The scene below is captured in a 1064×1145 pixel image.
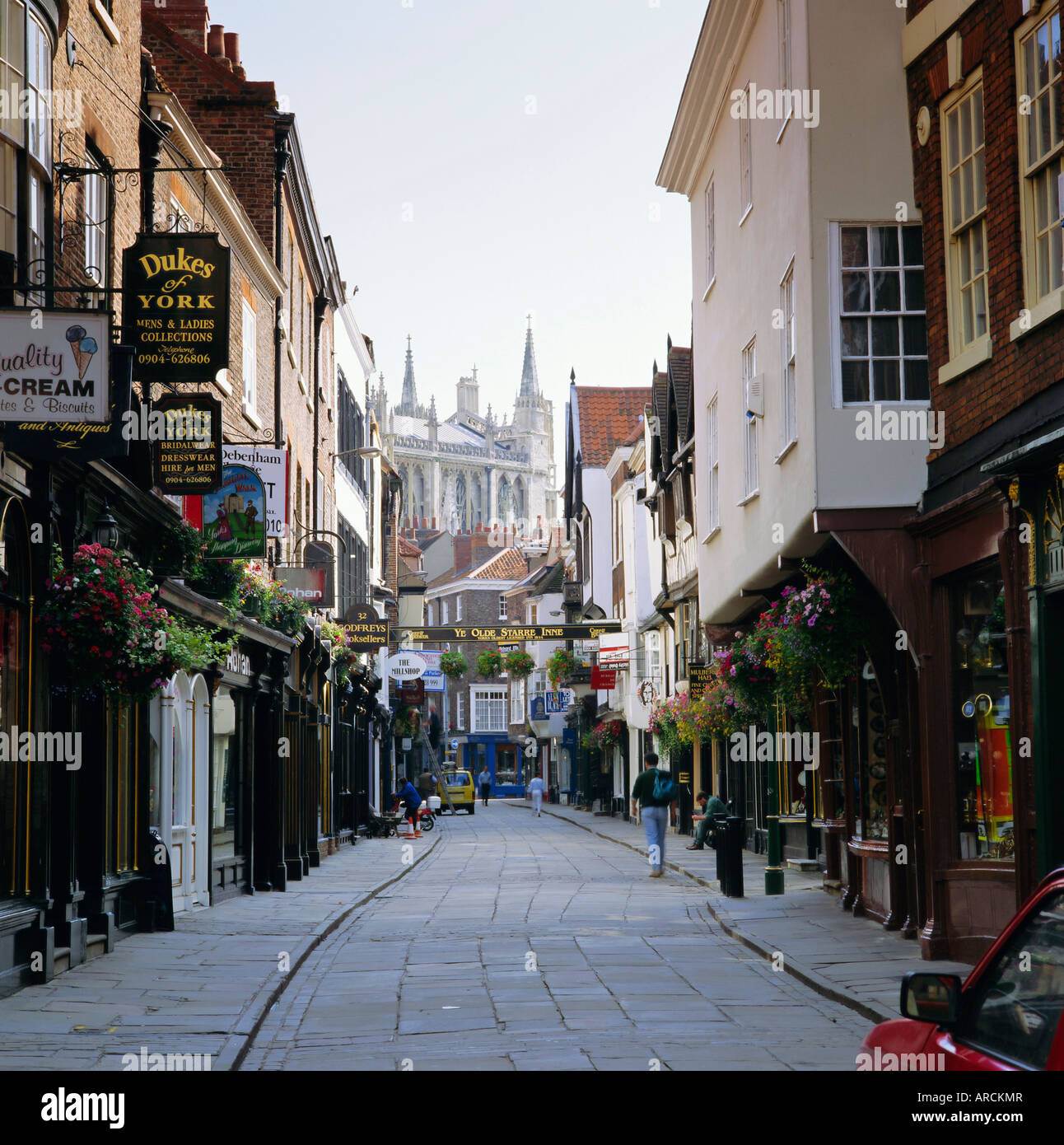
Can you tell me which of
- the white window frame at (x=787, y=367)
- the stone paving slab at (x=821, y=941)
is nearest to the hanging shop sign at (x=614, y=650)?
the stone paving slab at (x=821, y=941)

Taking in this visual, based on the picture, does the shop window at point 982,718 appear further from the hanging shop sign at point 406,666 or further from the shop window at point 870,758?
the hanging shop sign at point 406,666

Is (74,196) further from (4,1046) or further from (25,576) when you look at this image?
(4,1046)

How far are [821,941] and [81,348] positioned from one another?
8301 mm

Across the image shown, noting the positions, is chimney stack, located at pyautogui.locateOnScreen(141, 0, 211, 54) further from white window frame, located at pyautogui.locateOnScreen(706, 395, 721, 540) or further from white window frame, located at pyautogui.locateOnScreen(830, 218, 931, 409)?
white window frame, located at pyautogui.locateOnScreen(830, 218, 931, 409)

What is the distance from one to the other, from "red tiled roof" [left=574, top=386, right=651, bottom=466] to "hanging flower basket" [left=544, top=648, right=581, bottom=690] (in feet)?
25.9

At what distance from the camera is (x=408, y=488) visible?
6850 inches

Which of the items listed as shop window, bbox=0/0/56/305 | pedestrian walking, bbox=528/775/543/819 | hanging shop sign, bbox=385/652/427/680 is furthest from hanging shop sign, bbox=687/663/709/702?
pedestrian walking, bbox=528/775/543/819

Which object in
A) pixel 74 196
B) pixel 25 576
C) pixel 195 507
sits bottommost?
pixel 25 576

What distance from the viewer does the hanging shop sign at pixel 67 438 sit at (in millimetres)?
11164

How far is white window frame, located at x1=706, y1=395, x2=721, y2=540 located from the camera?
20.8 meters

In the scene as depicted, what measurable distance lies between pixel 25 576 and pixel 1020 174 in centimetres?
780

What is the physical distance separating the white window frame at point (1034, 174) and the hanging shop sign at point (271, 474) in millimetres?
10647

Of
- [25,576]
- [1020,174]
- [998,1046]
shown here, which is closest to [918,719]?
[1020,174]

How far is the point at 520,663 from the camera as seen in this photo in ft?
252
